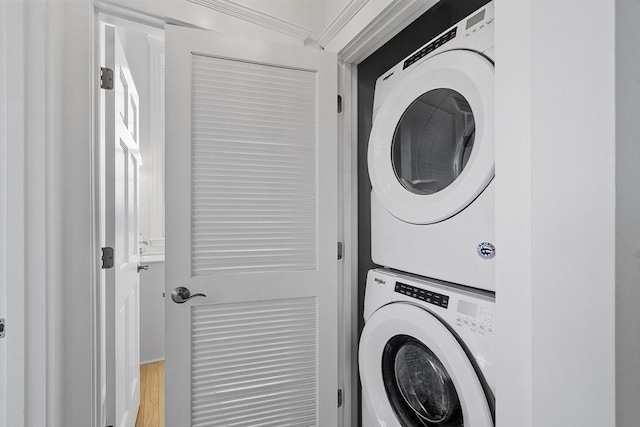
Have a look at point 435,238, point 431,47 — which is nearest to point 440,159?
point 435,238

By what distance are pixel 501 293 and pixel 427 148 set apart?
0.60 meters

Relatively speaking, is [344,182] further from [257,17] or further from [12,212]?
[12,212]

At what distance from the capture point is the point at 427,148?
1214 mm

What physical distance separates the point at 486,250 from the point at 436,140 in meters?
0.42

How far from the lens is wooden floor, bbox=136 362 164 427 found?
2.05 meters

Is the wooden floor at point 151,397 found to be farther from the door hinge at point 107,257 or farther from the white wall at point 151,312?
the door hinge at point 107,257

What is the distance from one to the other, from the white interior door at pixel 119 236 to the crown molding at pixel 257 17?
397mm

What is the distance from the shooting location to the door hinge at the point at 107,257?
1288 millimetres

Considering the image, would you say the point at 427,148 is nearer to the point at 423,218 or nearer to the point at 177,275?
the point at 423,218

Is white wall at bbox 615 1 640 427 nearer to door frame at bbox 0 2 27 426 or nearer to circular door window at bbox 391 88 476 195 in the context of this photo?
circular door window at bbox 391 88 476 195

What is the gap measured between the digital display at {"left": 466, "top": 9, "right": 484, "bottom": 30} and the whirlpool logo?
627 mm

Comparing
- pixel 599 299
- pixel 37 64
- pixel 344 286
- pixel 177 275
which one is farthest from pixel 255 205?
pixel 599 299

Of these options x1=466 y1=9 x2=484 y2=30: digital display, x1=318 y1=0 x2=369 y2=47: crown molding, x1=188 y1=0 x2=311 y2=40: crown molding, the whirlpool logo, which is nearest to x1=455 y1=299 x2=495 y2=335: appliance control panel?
the whirlpool logo

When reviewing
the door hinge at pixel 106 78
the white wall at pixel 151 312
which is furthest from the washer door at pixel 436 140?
the white wall at pixel 151 312
